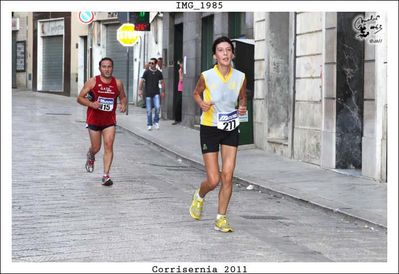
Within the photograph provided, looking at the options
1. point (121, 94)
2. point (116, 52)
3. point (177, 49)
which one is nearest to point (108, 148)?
point (121, 94)

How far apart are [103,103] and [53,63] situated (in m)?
31.2

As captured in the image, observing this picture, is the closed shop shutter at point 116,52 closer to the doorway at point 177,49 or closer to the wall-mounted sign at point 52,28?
the wall-mounted sign at point 52,28

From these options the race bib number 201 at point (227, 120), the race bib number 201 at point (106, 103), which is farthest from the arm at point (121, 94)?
the race bib number 201 at point (227, 120)

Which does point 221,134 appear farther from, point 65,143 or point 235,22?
point 235,22

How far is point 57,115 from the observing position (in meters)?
24.7

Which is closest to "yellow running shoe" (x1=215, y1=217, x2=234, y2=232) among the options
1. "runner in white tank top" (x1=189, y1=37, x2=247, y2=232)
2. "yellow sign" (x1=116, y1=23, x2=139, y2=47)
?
"runner in white tank top" (x1=189, y1=37, x2=247, y2=232)

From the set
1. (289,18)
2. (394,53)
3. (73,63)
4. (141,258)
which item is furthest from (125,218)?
(73,63)

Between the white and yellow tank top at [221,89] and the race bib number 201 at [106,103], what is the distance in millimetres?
3416

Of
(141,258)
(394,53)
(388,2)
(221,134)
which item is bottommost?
(141,258)

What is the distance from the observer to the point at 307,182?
1172 centimetres

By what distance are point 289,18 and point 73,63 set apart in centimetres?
2556

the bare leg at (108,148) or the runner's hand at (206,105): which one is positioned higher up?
the runner's hand at (206,105)

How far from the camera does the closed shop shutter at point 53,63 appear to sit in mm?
40750

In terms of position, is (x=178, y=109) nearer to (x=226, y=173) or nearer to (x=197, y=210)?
(x=197, y=210)
